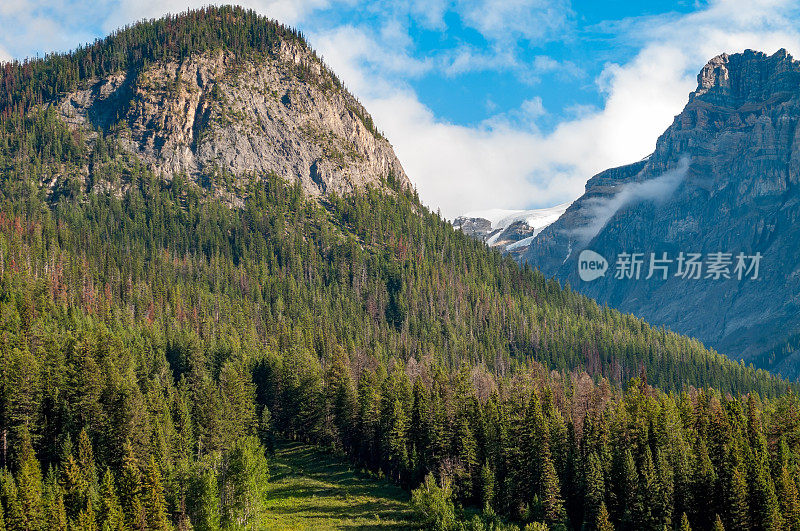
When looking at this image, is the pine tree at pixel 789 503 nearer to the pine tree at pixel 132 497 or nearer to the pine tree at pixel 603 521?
the pine tree at pixel 603 521

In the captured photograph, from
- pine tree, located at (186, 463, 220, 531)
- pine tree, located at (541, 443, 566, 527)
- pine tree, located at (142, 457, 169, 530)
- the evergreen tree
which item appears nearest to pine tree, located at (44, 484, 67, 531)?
pine tree, located at (142, 457, 169, 530)

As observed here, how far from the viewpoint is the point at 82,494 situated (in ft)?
243

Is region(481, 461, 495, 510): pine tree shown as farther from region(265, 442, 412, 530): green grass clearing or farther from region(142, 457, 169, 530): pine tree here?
region(142, 457, 169, 530): pine tree

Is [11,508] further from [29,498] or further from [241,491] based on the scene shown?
[241,491]

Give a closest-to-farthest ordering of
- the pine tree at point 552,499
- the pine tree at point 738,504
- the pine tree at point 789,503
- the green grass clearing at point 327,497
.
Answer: the pine tree at point 789,503 → the pine tree at point 738,504 → the pine tree at point 552,499 → the green grass clearing at point 327,497

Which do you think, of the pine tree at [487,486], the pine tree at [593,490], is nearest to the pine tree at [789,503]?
the pine tree at [593,490]

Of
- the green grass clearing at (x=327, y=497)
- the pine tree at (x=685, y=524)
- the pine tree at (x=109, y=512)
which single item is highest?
the pine tree at (x=109, y=512)

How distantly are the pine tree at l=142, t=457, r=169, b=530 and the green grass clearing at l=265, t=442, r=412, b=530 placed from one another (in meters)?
14.6

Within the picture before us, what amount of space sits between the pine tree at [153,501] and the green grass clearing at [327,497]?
14.6 m

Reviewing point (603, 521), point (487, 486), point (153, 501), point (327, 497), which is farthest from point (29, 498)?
point (603, 521)

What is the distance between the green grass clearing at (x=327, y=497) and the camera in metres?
86.1

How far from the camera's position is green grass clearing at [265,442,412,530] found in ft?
282

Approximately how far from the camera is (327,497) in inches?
3730

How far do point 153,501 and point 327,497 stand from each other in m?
27.3
